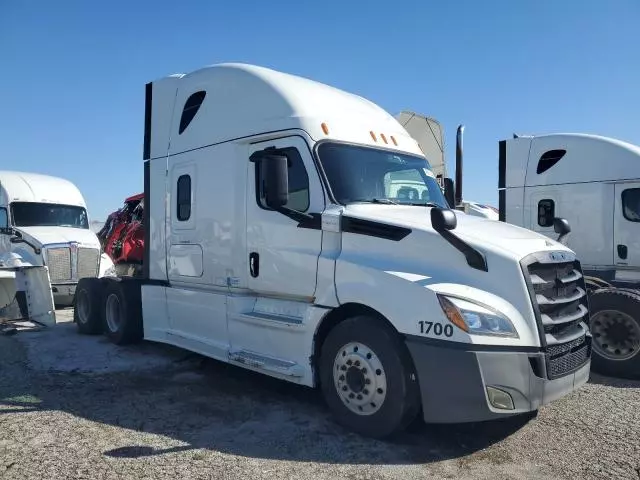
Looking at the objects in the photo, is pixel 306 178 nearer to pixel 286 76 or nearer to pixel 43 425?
pixel 286 76

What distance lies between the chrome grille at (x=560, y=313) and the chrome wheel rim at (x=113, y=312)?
244 inches

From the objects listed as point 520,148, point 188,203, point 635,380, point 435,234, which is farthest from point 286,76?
point 635,380

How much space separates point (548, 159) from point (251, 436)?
6620mm

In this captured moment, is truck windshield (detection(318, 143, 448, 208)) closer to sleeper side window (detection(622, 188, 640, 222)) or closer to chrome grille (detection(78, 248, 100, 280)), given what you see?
sleeper side window (detection(622, 188, 640, 222))

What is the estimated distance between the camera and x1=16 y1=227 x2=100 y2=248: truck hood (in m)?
12.0

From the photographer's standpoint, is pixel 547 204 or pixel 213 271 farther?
pixel 547 204

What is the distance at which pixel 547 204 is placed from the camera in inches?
336

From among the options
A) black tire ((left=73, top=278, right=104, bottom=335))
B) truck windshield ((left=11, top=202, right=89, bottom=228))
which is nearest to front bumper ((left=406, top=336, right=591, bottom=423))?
black tire ((left=73, top=278, right=104, bottom=335))

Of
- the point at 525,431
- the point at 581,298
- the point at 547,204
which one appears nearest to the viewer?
the point at 525,431

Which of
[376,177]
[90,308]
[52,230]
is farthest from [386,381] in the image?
[52,230]

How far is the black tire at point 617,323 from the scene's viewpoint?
6.43 meters

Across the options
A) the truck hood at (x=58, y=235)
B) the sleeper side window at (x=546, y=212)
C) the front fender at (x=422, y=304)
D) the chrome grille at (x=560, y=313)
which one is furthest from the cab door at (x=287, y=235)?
the truck hood at (x=58, y=235)

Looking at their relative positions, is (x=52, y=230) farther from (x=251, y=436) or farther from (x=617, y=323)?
(x=617, y=323)

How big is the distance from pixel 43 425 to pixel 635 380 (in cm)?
652
